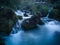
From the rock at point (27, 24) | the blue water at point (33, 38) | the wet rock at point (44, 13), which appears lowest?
the blue water at point (33, 38)

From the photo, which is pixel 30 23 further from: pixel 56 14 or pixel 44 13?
pixel 44 13

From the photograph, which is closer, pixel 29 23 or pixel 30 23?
pixel 29 23

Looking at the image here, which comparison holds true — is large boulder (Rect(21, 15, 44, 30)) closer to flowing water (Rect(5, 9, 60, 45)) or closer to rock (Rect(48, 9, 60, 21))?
flowing water (Rect(5, 9, 60, 45))

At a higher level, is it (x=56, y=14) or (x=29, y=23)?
(x=56, y=14)

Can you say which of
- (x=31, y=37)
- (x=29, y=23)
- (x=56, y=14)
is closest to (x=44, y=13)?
(x=56, y=14)

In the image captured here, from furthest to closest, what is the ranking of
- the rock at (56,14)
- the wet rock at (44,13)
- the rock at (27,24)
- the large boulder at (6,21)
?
the wet rock at (44,13) → the rock at (56,14) → the rock at (27,24) → the large boulder at (6,21)

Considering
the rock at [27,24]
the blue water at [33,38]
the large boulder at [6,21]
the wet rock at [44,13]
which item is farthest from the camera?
the wet rock at [44,13]

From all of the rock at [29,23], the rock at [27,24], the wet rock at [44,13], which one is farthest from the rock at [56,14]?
the rock at [27,24]

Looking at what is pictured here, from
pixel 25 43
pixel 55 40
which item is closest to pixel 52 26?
pixel 55 40

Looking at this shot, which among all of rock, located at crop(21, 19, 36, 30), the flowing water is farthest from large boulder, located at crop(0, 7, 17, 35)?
rock, located at crop(21, 19, 36, 30)

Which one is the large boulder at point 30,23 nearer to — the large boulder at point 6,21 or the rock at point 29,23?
the rock at point 29,23

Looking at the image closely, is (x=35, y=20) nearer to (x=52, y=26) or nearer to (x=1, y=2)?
(x=52, y=26)

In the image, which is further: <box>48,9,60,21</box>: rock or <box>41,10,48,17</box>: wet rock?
<box>41,10,48,17</box>: wet rock

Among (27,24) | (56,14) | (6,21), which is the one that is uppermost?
(6,21)
